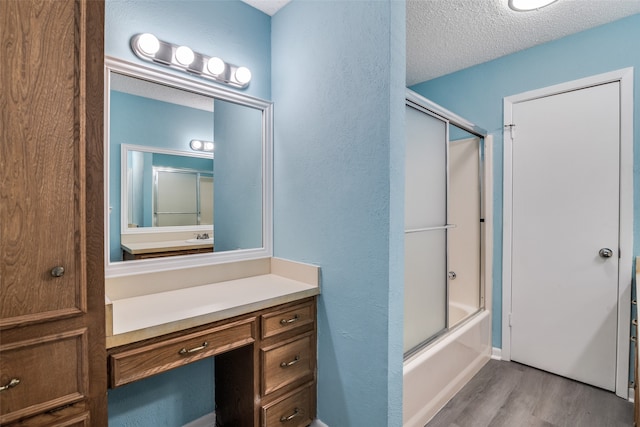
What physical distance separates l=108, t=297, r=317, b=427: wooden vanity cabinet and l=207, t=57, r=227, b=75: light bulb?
1307mm

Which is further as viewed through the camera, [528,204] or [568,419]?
[528,204]

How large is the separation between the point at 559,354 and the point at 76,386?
9.49 feet

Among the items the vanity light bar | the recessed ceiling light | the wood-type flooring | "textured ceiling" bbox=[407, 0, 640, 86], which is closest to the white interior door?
the wood-type flooring

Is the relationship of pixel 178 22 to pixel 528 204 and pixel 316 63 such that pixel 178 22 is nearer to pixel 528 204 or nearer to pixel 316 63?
pixel 316 63

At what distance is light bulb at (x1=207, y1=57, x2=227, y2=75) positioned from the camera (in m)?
1.66

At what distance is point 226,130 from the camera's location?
1840 millimetres

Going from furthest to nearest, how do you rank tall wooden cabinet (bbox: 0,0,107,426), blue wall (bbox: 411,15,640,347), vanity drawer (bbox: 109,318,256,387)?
blue wall (bbox: 411,15,640,347) < vanity drawer (bbox: 109,318,256,387) < tall wooden cabinet (bbox: 0,0,107,426)

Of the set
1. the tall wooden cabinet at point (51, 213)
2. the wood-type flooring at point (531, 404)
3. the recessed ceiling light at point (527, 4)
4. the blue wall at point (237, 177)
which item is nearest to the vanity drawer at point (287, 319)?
the blue wall at point (237, 177)

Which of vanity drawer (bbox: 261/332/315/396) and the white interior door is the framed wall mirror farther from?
the white interior door

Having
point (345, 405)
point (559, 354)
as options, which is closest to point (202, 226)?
point (345, 405)

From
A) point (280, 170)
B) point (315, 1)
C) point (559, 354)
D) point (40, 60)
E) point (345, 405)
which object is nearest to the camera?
point (40, 60)

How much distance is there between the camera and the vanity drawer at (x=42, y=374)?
0.82m

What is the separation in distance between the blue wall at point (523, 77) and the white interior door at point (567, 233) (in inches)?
4.1

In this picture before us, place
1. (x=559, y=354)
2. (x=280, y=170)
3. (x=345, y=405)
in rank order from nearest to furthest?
(x=345, y=405), (x=280, y=170), (x=559, y=354)
